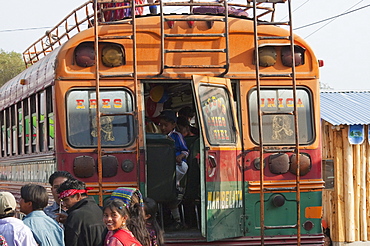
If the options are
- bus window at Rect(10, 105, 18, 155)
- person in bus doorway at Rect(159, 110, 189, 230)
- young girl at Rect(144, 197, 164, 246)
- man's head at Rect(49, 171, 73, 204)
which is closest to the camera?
young girl at Rect(144, 197, 164, 246)

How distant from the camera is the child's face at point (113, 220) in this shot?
5.28 metres

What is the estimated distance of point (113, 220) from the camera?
17.3ft

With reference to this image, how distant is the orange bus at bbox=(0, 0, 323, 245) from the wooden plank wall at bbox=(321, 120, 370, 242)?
5.00 metres

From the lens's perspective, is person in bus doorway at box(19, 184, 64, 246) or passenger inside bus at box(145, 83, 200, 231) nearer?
person in bus doorway at box(19, 184, 64, 246)

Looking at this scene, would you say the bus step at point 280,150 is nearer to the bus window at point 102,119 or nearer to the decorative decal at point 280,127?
the decorative decal at point 280,127

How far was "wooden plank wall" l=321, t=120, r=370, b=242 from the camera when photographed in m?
13.3

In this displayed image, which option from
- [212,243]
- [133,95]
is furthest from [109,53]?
[212,243]

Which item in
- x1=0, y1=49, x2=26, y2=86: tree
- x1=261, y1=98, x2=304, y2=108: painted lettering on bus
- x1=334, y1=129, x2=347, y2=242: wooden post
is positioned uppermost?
x1=0, y1=49, x2=26, y2=86: tree

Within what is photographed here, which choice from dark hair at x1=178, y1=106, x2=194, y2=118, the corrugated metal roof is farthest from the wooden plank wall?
dark hair at x1=178, y1=106, x2=194, y2=118

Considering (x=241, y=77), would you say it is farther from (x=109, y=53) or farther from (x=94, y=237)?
(x=94, y=237)

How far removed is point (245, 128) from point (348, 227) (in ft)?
18.6

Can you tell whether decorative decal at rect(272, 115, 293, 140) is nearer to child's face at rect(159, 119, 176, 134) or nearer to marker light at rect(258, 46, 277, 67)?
marker light at rect(258, 46, 277, 67)

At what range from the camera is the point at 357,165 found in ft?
44.1

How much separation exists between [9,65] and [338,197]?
42954mm
